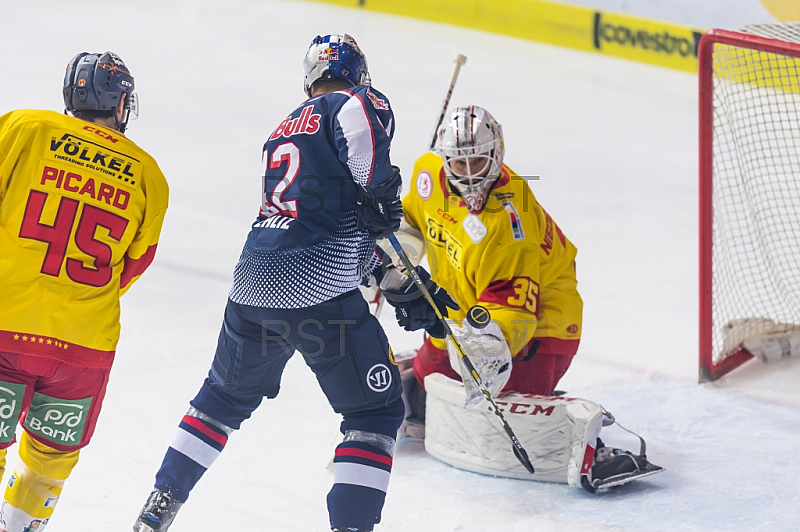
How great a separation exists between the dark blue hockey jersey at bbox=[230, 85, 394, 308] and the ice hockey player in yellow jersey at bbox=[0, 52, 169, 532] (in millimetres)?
289

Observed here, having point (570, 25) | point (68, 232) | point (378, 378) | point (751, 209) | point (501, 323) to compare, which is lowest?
point (378, 378)

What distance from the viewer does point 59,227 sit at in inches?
94.9

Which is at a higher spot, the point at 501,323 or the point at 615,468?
the point at 501,323

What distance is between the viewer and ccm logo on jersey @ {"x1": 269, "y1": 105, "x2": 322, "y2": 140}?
2689mm

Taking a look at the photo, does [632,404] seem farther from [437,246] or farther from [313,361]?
[313,361]

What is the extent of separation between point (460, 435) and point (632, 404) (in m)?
0.88

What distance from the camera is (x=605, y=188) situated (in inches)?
244

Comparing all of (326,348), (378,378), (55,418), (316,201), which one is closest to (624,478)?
(378,378)

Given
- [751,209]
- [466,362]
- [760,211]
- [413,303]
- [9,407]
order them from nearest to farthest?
[9,407] < [413,303] < [466,362] < [751,209] < [760,211]

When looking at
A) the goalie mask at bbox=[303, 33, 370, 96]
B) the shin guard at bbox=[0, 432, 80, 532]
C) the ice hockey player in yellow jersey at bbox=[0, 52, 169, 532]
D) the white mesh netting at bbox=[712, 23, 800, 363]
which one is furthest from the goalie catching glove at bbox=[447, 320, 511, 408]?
the white mesh netting at bbox=[712, 23, 800, 363]

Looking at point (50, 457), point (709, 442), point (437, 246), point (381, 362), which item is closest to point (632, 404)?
point (709, 442)

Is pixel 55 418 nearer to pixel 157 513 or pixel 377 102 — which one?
pixel 157 513

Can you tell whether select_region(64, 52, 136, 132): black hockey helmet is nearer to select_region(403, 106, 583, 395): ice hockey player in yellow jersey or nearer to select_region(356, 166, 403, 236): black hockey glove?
select_region(356, 166, 403, 236): black hockey glove

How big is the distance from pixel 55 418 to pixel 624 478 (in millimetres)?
1632
